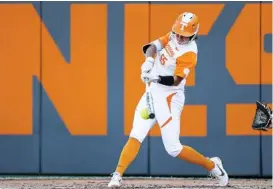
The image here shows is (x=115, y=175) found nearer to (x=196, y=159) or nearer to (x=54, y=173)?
(x=196, y=159)

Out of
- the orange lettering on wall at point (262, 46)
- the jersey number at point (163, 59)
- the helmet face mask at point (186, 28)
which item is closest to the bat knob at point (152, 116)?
the jersey number at point (163, 59)

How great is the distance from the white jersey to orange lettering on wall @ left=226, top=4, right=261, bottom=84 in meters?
1.60

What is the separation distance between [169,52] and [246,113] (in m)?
1.96

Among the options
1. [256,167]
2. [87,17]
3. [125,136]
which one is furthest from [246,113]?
[87,17]

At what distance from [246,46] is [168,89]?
187cm

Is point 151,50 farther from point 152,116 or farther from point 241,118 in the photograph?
point 241,118

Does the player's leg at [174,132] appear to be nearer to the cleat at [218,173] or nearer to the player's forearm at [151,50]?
the cleat at [218,173]

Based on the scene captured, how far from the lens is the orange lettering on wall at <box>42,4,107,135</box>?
10.6 m

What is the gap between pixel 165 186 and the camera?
9695 mm

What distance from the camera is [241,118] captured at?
10672mm

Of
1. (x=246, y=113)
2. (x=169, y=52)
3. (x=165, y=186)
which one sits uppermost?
(x=169, y=52)

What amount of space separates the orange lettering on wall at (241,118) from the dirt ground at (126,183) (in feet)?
1.99

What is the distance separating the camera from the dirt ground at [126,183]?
9680 mm

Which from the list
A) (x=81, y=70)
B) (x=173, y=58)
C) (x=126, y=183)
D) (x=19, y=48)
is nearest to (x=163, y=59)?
(x=173, y=58)
